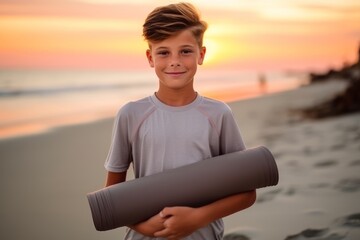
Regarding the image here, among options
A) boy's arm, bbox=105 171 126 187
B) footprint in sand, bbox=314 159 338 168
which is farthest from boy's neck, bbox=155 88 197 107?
footprint in sand, bbox=314 159 338 168

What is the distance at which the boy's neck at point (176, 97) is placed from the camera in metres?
2.20

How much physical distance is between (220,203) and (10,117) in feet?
28.7

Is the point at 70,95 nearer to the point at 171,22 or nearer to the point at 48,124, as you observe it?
Answer: the point at 48,124

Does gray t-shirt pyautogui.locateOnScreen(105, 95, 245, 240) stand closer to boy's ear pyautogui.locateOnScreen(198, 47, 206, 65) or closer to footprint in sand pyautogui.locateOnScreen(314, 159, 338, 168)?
boy's ear pyautogui.locateOnScreen(198, 47, 206, 65)

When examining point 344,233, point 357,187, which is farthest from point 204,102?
point 357,187

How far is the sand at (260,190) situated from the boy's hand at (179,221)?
5.54 feet

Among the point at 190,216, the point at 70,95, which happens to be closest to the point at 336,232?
the point at 190,216

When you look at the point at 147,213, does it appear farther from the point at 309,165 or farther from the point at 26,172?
the point at 26,172

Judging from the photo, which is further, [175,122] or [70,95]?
[70,95]

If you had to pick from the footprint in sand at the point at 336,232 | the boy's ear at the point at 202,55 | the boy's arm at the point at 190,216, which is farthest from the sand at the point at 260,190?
the boy's ear at the point at 202,55

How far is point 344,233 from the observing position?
11.5 ft

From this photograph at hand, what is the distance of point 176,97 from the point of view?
2207 mm

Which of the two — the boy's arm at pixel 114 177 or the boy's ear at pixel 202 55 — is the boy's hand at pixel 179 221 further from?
the boy's ear at pixel 202 55

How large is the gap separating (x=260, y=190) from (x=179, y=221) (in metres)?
2.64
